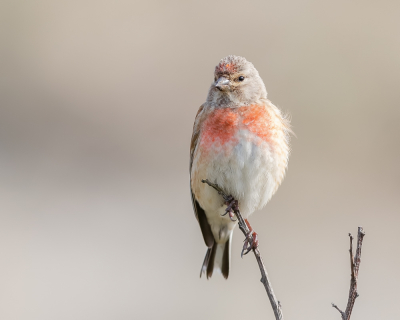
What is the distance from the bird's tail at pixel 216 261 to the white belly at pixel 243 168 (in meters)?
0.84

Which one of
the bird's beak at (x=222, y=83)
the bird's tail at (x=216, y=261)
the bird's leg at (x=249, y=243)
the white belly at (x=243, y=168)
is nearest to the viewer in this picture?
the bird's leg at (x=249, y=243)

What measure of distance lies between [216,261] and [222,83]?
1.87 meters

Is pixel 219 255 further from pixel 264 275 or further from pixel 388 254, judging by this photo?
pixel 388 254

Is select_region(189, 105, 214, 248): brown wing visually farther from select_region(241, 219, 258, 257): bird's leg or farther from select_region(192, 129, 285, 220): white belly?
select_region(241, 219, 258, 257): bird's leg

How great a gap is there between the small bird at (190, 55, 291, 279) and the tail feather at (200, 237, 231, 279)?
0.58 m

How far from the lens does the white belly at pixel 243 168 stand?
5059mm

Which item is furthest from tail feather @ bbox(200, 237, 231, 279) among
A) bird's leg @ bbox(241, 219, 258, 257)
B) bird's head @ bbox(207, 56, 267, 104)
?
bird's head @ bbox(207, 56, 267, 104)

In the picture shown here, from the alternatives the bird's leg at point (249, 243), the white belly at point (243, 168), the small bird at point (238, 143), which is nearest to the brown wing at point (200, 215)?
the small bird at point (238, 143)

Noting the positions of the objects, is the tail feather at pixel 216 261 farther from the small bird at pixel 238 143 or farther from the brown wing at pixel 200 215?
the small bird at pixel 238 143

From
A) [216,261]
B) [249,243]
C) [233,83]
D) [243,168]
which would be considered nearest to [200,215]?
[216,261]

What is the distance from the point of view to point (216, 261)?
19.4ft

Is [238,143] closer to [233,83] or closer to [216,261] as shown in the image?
[233,83]

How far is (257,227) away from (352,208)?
1.74 meters

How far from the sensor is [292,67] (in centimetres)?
1116
